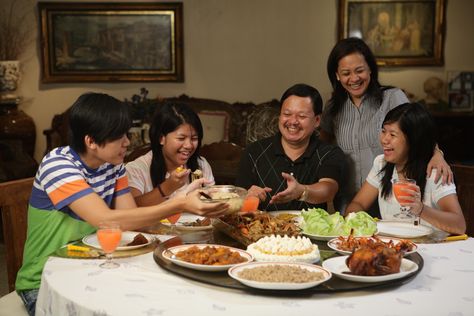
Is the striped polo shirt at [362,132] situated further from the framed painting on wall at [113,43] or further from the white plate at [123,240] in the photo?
the framed painting on wall at [113,43]

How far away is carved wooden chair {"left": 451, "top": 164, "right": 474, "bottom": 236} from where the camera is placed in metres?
3.03

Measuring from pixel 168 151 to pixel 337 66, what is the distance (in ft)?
3.40

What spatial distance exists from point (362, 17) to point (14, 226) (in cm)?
513

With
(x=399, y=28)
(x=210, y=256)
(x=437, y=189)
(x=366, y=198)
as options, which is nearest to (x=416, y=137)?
(x=437, y=189)

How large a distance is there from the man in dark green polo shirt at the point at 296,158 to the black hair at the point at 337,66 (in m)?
0.35

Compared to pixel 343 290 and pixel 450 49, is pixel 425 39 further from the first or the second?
pixel 343 290

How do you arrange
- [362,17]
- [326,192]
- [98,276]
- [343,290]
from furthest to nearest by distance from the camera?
[362,17] < [326,192] < [98,276] < [343,290]

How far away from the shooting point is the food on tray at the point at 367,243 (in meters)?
1.95

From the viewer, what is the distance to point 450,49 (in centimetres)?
684

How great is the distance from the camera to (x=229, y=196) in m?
2.19

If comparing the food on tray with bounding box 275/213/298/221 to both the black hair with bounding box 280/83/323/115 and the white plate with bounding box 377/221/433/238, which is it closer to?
the white plate with bounding box 377/221/433/238

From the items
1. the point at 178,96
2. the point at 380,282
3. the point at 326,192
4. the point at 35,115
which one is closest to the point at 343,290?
the point at 380,282

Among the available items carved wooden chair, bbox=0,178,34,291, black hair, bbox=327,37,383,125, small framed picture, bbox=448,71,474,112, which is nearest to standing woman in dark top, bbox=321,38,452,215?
black hair, bbox=327,37,383,125

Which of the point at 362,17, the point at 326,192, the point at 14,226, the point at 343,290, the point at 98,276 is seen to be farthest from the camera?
the point at 362,17
